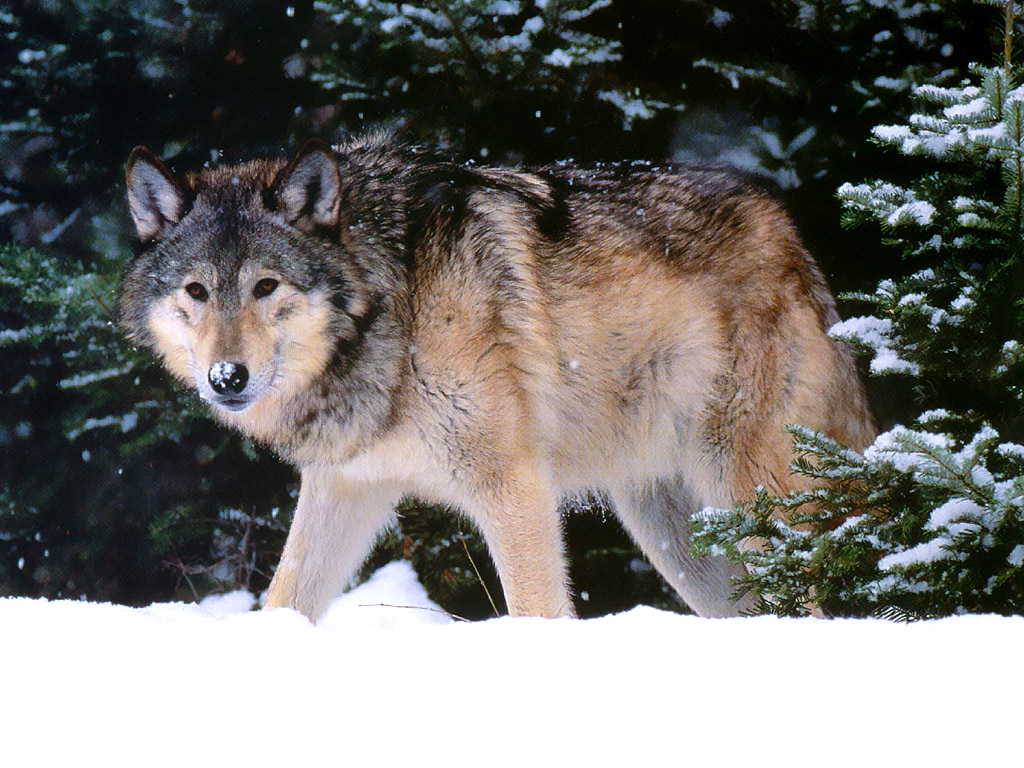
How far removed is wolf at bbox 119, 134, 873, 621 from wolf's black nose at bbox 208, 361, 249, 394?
0.05 ft

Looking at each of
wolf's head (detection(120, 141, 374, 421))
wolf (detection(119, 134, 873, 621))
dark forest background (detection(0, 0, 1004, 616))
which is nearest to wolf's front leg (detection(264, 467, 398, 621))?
wolf (detection(119, 134, 873, 621))

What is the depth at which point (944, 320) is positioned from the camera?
2.82m

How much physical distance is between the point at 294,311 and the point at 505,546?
1.22 m

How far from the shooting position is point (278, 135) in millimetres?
5441

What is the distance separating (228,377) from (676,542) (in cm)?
229

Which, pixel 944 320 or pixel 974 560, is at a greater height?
pixel 944 320

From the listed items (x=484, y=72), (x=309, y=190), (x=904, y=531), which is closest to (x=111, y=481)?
(x=309, y=190)

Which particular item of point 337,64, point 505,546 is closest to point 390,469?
point 505,546

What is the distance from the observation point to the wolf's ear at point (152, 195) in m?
3.77

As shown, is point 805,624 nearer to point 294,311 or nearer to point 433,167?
point 294,311

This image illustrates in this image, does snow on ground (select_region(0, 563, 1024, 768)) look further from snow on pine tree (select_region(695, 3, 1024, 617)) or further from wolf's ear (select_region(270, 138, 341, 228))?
wolf's ear (select_region(270, 138, 341, 228))

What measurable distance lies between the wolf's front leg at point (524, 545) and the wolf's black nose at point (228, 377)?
3.31ft

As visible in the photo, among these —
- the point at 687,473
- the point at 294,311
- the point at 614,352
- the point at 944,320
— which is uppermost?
the point at 944,320

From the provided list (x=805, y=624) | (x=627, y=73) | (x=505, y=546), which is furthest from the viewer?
(x=627, y=73)
